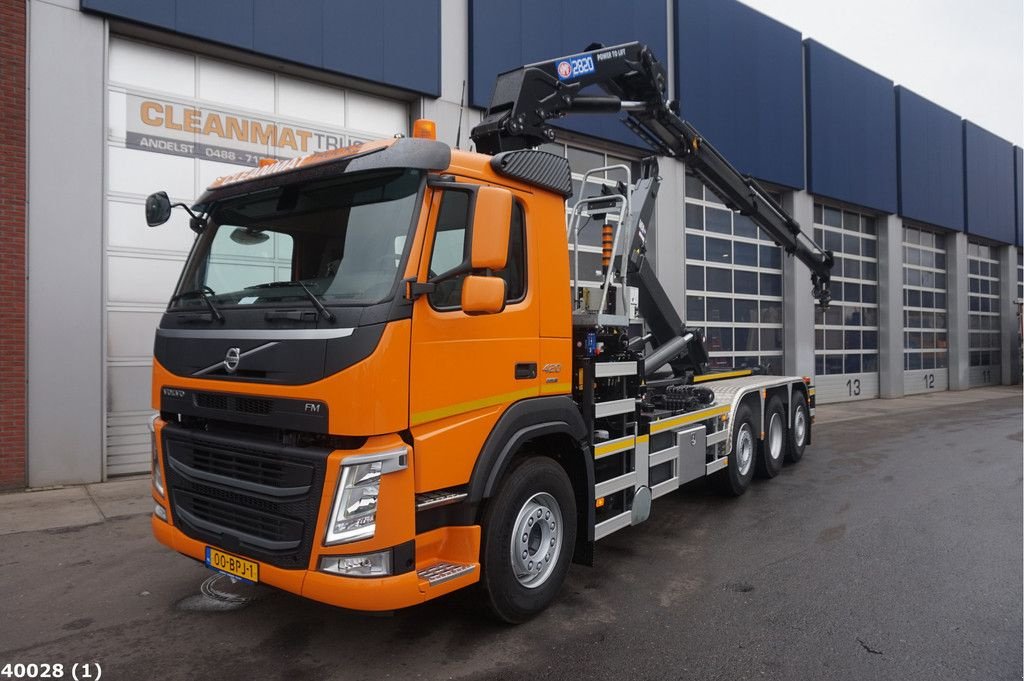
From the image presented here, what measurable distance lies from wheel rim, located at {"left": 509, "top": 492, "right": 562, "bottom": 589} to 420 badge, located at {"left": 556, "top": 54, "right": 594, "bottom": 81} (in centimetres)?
356

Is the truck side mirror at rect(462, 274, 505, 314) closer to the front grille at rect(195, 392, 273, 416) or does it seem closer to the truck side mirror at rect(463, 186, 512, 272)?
the truck side mirror at rect(463, 186, 512, 272)

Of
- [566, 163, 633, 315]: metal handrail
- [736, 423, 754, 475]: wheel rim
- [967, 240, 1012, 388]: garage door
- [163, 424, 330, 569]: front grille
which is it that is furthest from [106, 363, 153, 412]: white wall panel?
[967, 240, 1012, 388]: garage door

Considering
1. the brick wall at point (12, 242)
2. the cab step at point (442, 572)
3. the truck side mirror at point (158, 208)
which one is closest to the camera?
the cab step at point (442, 572)

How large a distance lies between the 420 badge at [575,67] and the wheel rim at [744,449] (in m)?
4.07

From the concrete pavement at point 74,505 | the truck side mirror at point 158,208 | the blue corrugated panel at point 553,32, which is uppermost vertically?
the blue corrugated panel at point 553,32

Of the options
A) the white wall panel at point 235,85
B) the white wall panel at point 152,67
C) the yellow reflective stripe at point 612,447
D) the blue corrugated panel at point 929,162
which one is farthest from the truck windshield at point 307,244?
the blue corrugated panel at point 929,162

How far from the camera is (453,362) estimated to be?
3.49 meters

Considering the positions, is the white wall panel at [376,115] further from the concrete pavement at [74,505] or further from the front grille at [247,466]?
the front grille at [247,466]

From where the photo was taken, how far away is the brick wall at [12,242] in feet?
23.7

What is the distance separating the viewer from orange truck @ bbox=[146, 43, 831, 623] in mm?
3119

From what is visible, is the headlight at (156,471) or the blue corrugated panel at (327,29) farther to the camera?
the blue corrugated panel at (327,29)

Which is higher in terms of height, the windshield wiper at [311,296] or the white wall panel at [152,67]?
the white wall panel at [152,67]

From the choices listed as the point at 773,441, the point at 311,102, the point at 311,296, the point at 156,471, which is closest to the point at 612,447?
the point at 311,296

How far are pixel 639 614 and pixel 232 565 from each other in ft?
7.87
